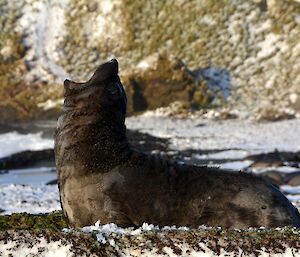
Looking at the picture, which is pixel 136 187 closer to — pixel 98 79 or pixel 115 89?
pixel 115 89

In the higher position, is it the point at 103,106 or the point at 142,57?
the point at 142,57

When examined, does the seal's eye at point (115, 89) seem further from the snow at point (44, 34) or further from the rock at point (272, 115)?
the snow at point (44, 34)

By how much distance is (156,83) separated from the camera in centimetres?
2847

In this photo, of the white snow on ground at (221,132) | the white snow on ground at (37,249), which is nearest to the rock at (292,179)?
the white snow on ground at (221,132)

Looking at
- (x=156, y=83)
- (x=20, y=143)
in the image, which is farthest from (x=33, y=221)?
(x=156, y=83)

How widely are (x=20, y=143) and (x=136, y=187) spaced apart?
620 inches

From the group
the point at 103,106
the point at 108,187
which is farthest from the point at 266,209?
the point at 103,106

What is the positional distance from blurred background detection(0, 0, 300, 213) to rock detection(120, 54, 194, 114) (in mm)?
58

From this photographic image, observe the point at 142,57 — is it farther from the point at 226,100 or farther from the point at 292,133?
the point at 292,133

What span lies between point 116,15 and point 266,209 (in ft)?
100

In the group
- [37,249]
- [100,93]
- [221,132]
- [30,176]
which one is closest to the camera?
[37,249]

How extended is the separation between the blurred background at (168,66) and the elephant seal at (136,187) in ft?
43.8

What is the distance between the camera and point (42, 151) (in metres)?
18.2

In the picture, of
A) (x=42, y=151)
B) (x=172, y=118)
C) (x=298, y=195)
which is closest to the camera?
(x=298, y=195)
